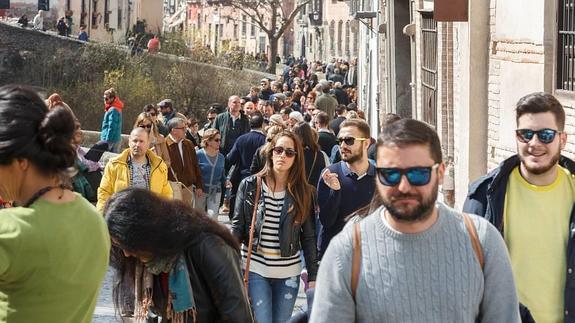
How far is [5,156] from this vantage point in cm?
393

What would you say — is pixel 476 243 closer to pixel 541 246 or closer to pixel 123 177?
pixel 541 246

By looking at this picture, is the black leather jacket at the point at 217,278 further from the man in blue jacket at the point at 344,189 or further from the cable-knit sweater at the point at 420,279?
the man in blue jacket at the point at 344,189

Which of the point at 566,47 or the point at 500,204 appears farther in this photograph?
the point at 566,47

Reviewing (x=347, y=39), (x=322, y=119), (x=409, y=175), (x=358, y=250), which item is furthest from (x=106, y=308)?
(x=347, y=39)

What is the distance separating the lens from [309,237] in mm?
8430

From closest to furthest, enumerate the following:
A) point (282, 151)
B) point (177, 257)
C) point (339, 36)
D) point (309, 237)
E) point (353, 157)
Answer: point (177, 257), point (309, 237), point (282, 151), point (353, 157), point (339, 36)

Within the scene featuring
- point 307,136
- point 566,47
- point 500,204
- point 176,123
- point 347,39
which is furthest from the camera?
point 347,39

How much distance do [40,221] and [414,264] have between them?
1.05 m

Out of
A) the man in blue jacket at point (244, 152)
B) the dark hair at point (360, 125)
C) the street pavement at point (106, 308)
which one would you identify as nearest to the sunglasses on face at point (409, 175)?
the dark hair at point (360, 125)

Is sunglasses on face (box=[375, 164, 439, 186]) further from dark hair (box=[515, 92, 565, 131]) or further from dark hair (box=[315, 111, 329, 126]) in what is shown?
dark hair (box=[315, 111, 329, 126])

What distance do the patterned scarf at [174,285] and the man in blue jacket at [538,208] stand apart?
4.07ft

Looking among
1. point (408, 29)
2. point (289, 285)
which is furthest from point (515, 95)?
point (408, 29)

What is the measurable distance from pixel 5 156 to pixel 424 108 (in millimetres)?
14597

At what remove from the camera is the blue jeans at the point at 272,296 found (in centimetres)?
816
